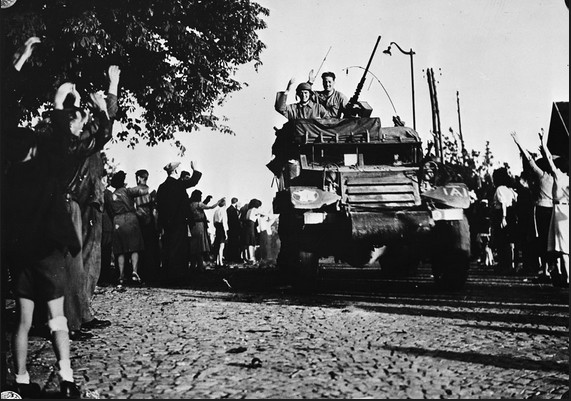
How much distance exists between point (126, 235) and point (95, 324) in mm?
4866

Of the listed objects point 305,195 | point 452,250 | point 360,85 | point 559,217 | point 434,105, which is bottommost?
point 452,250

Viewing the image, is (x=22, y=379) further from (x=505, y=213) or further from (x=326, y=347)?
(x=505, y=213)

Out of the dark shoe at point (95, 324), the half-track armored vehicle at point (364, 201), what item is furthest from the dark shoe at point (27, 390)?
the half-track armored vehicle at point (364, 201)

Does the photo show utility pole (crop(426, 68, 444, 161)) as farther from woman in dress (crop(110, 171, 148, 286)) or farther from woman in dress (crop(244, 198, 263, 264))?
woman in dress (crop(110, 171, 148, 286))

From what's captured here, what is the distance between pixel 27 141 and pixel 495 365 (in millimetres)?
3361

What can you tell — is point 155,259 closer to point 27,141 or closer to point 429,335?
point 429,335

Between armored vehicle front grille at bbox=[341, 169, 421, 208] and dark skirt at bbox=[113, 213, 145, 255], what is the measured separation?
3.91 metres

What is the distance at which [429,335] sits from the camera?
5.68 metres

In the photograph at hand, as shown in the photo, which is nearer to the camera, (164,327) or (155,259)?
(164,327)

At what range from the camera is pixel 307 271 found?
8898 millimetres

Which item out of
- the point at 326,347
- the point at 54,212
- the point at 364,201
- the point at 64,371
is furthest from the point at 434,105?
the point at 64,371

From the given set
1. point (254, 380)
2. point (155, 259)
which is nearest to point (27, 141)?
point (254, 380)

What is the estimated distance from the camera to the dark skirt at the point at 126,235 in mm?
11000

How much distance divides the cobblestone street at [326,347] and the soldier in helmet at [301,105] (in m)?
3.42
